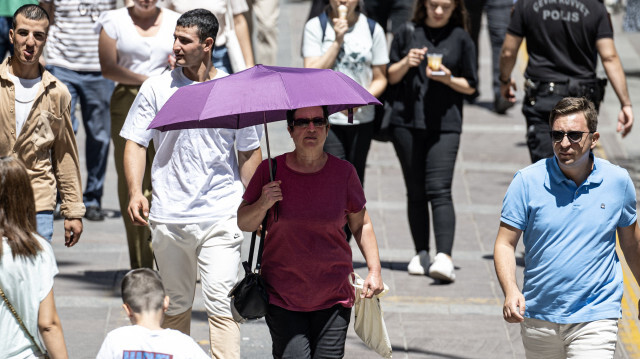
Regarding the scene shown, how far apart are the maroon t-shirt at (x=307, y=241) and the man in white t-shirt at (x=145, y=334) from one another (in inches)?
40.9

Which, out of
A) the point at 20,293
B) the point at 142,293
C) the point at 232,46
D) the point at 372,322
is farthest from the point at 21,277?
→ the point at 232,46

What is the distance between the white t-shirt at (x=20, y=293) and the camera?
13.8 ft

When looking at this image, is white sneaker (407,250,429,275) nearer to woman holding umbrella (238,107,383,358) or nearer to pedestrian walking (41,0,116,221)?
pedestrian walking (41,0,116,221)

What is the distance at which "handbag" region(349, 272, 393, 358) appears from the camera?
527cm

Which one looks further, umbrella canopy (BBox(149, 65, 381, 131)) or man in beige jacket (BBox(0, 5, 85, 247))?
man in beige jacket (BBox(0, 5, 85, 247))

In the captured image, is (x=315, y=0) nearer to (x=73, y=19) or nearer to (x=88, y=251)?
(x=73, y=19)

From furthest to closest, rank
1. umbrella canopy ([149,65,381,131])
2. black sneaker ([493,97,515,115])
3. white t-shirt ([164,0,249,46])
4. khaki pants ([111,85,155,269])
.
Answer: black sneaker ([493,97,515,115]) < white t-shirt ([164,0,249,46]) < khaki pants ([111,85,155,269]) < umbrella canopy ([149,65,381,131])

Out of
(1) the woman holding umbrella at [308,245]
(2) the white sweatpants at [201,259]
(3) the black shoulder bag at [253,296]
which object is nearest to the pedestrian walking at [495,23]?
(2) the white sweatpants at [201,259]

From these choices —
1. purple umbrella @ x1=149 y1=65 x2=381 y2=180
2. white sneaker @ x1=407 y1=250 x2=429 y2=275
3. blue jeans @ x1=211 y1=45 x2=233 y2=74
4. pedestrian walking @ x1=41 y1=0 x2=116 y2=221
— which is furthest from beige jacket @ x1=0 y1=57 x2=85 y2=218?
pedestrian walking @ x1=41 y1=0 x2=116 y2=221

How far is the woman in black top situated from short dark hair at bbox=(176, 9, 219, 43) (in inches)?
91.3

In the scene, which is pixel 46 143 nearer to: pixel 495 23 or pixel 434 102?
pixel 434 102

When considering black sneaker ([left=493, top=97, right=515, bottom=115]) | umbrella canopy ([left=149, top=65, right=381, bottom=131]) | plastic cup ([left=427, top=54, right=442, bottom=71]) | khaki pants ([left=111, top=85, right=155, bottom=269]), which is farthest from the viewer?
black sneaker ([left=493, top=97, right=515, bottom=115])

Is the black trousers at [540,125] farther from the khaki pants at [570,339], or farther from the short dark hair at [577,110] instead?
the khaki pants at [570,339]

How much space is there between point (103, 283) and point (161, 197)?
2419 millimetres
